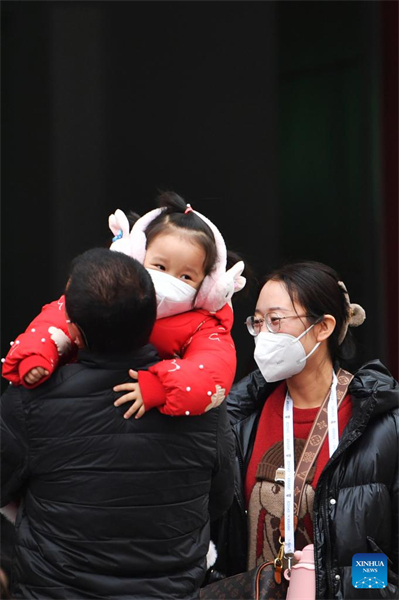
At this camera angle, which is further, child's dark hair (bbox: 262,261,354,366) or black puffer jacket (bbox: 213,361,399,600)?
child's dark hair (bbox: 262,261,354,366)

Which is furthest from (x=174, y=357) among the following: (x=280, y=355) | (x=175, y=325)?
(x=280, y=355)

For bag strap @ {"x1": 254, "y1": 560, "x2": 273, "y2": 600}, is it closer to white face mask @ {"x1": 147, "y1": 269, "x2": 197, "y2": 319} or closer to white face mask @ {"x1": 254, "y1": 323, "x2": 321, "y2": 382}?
white face mask @ {"x1": 254, "y1": 323, "x2": 321, "y2": 382}

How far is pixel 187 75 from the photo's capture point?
5.39 meters

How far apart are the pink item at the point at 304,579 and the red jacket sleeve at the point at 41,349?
1114mm

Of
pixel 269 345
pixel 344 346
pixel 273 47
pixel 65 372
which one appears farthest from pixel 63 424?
pixel 273 47

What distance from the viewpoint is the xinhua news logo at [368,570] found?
296 cm

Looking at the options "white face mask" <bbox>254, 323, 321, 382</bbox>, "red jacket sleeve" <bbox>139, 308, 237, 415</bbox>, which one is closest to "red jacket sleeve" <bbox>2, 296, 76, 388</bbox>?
"red jacket sleeve" <bbox>139, 308, 237, 415</bbox>

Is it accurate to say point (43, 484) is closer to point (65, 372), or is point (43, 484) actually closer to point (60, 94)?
point (65, 372)

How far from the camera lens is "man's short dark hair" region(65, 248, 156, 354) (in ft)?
7.15

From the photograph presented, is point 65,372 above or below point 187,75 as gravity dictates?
below

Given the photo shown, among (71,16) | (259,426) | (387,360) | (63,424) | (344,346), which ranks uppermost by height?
(71,16)

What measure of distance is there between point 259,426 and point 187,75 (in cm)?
269

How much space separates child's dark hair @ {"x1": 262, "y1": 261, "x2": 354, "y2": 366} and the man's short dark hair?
123 centimetres

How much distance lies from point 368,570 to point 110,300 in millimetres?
1385
